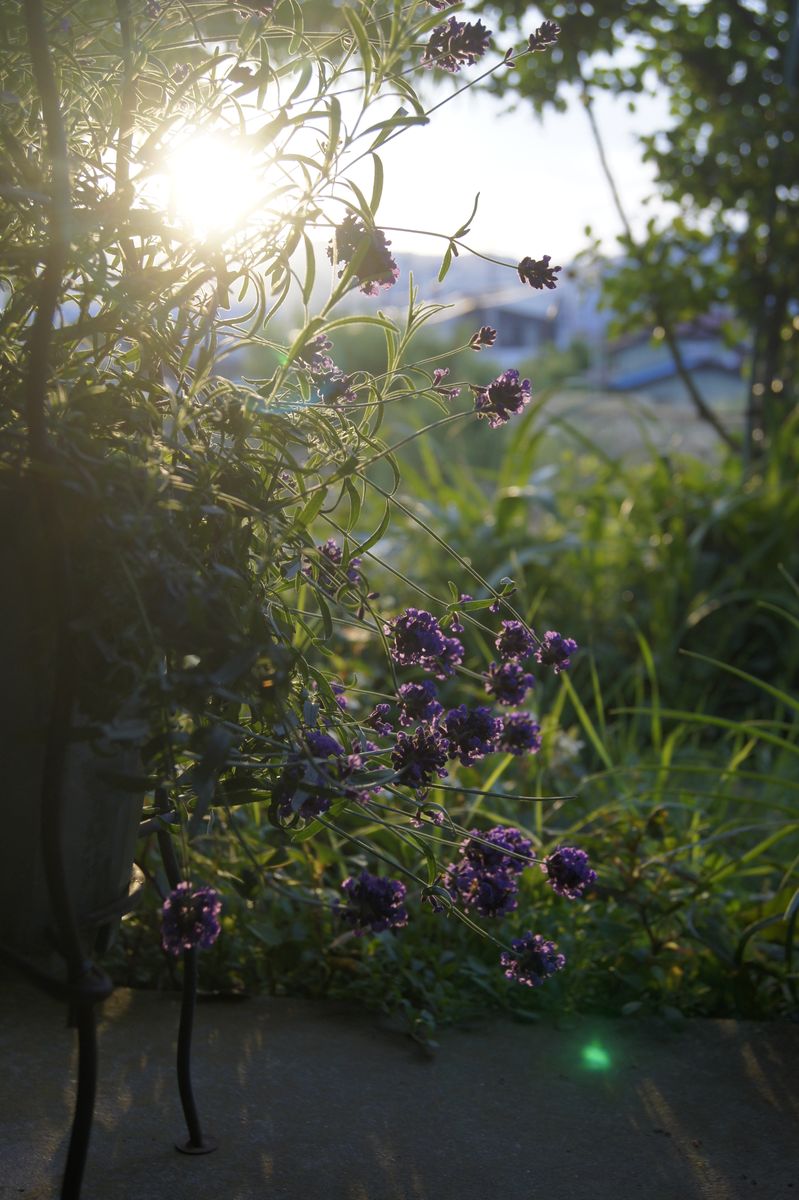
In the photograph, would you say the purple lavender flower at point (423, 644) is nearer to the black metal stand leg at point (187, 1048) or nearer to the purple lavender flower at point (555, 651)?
the purple lavender flower at point (555, 651)

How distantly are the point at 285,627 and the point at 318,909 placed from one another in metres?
0.87

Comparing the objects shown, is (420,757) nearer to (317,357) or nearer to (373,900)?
(373,900)

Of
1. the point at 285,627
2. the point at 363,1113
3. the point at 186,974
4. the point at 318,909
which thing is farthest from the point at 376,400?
the point at 318,909

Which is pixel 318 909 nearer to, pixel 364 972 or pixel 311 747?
pixel 364 972

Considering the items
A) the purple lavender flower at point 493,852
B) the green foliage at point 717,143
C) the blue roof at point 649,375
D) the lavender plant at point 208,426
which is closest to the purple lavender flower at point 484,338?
the lavender plant at point 208,426

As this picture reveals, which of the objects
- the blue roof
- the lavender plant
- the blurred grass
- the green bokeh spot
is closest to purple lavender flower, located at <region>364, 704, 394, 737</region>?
the lavender plant

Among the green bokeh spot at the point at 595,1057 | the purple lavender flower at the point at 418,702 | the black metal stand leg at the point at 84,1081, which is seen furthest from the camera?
the green bokeh spot at the point at 595,1057

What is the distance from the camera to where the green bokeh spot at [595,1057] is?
1.77 metres

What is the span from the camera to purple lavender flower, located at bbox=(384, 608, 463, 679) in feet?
4.26

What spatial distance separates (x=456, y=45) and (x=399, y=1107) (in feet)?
4.33

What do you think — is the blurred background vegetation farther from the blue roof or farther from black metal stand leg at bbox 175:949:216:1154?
the blue roof

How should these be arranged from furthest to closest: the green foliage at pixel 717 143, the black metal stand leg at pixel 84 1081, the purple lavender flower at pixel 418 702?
the green foliage at pixel 717 143 < the purple lavender flower at pixel 418 702 < the black metal stand leg at pixel 84 1081

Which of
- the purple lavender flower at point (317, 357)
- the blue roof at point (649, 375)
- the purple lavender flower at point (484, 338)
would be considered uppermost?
the blue roof at point (649, 375)

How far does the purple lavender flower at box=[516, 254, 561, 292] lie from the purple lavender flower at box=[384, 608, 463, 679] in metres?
0.39
